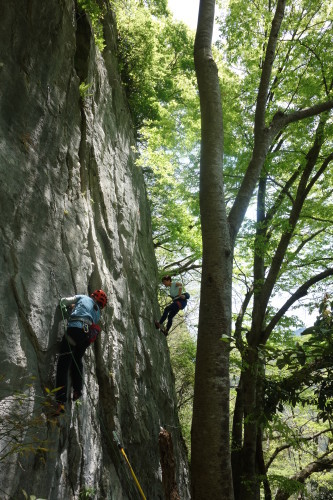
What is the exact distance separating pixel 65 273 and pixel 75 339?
43.0 inches

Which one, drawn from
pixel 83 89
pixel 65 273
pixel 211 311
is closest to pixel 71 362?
pixel 65 273

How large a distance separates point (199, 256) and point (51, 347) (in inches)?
401

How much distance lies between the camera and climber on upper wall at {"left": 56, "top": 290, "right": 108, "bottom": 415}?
17.5ft

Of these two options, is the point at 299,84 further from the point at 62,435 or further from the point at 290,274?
the point at 62,435

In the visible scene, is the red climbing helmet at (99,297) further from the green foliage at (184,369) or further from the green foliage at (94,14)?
the green foliage at (184,369)

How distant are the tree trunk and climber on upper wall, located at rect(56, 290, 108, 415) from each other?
1.77m

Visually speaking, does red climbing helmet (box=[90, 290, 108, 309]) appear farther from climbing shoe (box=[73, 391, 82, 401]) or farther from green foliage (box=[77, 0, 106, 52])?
green foliage (box=[77, 0, 106, 52])

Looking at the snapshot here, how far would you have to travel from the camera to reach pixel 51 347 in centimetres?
547

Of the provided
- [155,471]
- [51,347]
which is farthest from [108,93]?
[155,471]

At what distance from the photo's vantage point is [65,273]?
6.10m

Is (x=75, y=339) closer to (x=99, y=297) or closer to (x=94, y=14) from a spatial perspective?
(x=99, y=297)

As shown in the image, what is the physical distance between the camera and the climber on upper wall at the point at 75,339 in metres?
5.34

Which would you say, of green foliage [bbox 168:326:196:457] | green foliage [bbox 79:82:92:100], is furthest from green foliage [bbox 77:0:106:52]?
green foliage [bbox 168:326:196:457]

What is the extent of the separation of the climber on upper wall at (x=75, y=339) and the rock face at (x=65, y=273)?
148 mm
